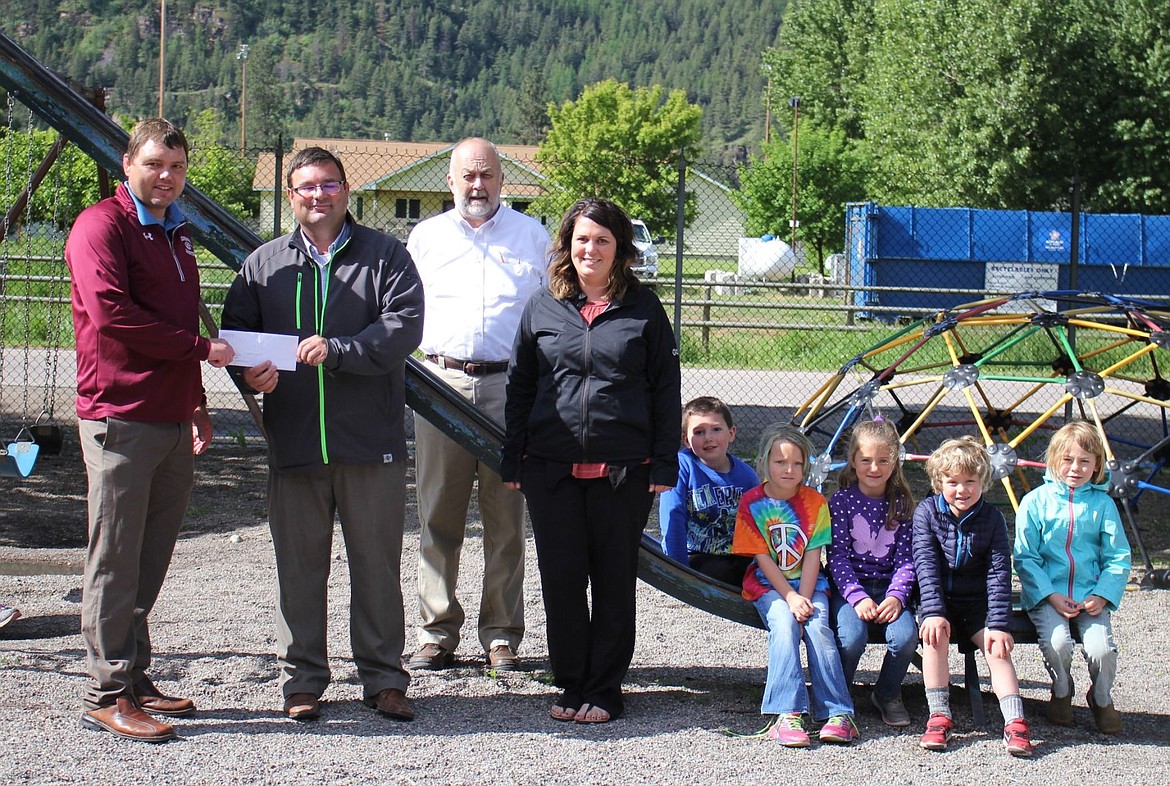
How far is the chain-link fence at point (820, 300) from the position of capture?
7.82m

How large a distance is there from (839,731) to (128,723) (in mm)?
2226

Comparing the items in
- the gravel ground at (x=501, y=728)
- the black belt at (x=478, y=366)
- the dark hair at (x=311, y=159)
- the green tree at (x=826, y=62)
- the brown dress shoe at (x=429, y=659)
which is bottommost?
the gravel ground at (x=501, y=728)

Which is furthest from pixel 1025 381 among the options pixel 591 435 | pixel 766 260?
pixel 766 260

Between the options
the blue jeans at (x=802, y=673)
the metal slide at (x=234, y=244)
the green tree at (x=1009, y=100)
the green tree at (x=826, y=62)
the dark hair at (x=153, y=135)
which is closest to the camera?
the dark hair at (x=153, y=135)

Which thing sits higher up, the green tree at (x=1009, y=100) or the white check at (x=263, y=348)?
the green tree at (x=1009, y=100)

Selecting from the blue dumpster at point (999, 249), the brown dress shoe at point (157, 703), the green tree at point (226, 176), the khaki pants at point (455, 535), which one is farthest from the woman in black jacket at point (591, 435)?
the blue dumpster at point (999, 249)

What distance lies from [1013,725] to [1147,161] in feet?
91.1

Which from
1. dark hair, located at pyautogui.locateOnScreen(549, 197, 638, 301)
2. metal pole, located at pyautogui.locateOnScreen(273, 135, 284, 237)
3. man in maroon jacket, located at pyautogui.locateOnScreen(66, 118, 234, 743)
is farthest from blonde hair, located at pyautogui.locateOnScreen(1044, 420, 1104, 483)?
metal pole, located at pyautogui.locateOnScreen(273, 135, 284, 237)

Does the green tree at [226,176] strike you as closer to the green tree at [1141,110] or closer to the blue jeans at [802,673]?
the blue jeans at [802,673]

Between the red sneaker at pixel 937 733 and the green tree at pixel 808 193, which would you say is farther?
the green tree at pixel 808 193

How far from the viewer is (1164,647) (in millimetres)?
5617

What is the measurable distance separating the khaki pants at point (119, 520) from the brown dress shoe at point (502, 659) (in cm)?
137

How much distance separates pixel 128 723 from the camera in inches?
156

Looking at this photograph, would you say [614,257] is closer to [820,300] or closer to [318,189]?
[318,189]
